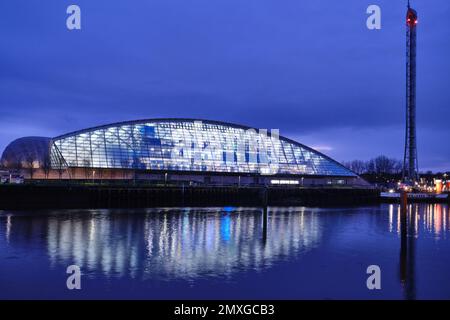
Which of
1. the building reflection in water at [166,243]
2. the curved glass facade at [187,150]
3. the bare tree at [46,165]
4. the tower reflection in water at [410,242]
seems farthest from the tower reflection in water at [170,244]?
the curved glass facade at [187,150]

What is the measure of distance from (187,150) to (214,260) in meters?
78.7

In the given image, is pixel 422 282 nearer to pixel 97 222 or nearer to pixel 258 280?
pixel 258 280

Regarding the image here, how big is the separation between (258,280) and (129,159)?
77.3m

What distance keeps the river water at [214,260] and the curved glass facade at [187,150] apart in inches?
2036

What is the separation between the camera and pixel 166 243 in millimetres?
32625

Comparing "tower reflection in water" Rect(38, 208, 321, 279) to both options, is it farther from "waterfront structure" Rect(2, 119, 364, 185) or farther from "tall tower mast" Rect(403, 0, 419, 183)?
"tall tower mast" Rect(403, 0, 419, 183)

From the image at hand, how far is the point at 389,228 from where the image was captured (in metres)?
46.0

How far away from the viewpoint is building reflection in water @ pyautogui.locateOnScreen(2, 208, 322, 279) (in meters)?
24.5

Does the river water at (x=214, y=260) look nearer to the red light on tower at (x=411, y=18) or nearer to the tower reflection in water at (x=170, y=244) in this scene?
the tower reflection in water at (x=170, y=244)

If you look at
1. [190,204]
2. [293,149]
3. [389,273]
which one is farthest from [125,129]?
[389,273]

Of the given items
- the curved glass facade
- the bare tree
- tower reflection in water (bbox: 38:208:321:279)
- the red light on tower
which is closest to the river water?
tower reflection in water (bbox: 38:208:321:279)
